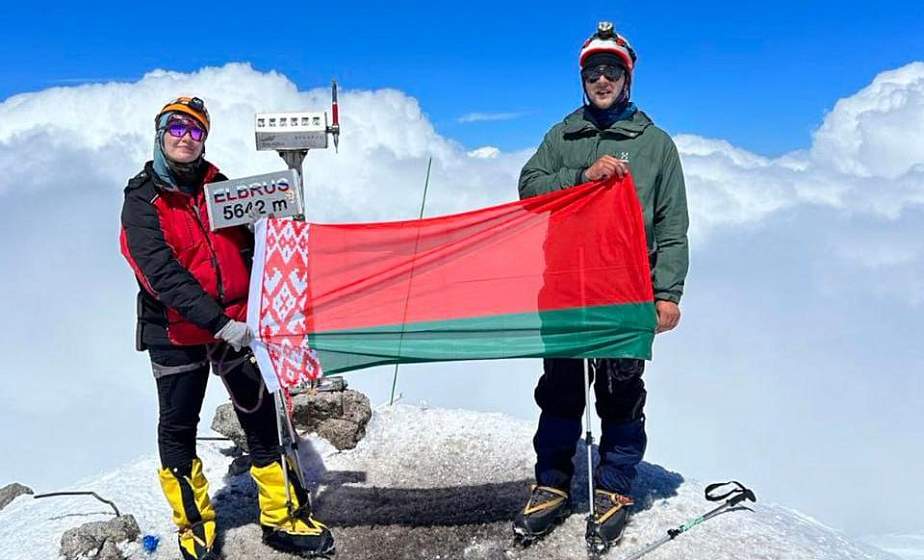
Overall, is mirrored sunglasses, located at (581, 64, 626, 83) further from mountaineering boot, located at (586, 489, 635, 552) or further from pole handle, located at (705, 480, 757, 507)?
pole handle, located at (705, 480, 757, 507)

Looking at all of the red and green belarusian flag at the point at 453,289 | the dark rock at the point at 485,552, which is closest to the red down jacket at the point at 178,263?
the red and green belarusian flag at the point at 453,289

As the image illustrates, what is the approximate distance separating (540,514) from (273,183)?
3405mm

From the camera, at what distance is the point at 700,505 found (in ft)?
22.4

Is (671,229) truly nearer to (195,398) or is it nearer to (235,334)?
(235,334)

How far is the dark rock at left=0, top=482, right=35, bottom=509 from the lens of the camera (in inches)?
327

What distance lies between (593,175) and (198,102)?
2.89 meters

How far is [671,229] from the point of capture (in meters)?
5.68

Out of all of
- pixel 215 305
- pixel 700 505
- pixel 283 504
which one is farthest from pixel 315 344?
pixel 700 505

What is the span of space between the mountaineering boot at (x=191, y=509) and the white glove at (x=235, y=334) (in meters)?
1.11

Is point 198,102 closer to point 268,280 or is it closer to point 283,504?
point 268,280

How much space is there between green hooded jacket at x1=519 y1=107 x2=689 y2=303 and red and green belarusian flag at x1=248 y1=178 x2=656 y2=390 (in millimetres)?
184

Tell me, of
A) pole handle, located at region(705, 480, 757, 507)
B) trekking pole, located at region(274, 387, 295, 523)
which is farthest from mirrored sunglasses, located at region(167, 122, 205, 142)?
pole handle, located at region(705, 480, 757, 507)

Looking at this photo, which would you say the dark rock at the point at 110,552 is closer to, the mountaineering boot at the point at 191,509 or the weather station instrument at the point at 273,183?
the mountaineering boot at the point at 191,509

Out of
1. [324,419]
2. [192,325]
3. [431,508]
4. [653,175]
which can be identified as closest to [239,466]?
[324,419]
